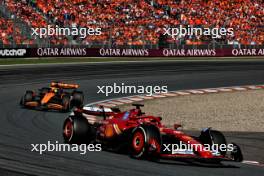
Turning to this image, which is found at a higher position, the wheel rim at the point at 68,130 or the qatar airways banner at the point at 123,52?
the wheel rim at the point at 68,130

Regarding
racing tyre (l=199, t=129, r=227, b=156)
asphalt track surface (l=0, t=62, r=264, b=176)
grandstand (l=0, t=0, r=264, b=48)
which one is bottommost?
asphalt track surface (l=0, t=62, r=264, b=176)

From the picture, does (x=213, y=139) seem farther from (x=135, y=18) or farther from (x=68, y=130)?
(x=135, y=18)

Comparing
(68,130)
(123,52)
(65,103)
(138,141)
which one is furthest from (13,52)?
(138,141)

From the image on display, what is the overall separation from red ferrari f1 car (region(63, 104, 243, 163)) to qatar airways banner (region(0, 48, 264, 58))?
27.1 metres

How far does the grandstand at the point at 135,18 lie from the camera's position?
42.6m

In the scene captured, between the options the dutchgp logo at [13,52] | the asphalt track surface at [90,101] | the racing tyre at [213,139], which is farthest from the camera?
the dutchgp logo at [13,52]

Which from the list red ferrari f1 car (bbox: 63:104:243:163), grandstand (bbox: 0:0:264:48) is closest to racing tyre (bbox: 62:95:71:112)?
red ferrari f1 car (bbox: 63:104:243:163)

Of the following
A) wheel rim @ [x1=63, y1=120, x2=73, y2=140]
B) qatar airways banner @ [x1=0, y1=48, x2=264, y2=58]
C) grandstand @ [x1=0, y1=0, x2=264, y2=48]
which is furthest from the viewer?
grandstand @ [x1=0, y1=0, x2=264, y2=48]

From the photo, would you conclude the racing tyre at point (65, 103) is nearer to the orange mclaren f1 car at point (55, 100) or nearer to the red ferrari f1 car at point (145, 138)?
the orange mclaren f1 car at point (55, 100)

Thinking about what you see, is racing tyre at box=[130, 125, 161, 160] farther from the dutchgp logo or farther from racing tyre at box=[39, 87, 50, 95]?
the dutchgp logo

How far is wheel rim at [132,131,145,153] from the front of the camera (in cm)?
1005

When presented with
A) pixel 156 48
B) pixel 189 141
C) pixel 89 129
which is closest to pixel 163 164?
pixel 189 141

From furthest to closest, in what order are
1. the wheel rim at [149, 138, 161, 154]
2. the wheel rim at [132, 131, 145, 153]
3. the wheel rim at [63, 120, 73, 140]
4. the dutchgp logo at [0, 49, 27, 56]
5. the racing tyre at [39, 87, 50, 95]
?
the dutchgp logo at [0, 49, 27, 56] → the racing tyre at [39, 87, 50, 95] → the wheel rim at [63, 120, 73, 140] → the wheel rim at [132, 131, 145, 153] → the wheel rim at [149, 138, 161, 154]

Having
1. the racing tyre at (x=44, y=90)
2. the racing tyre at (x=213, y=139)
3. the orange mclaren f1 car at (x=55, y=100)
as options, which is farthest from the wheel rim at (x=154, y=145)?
the racing tyre at (x=44, y=90)
